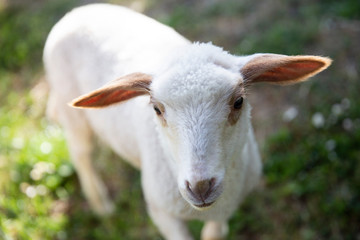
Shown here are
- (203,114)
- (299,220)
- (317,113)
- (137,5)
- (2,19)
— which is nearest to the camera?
(203,114)

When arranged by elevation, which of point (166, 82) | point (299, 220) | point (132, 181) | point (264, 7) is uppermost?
point (264, 7)

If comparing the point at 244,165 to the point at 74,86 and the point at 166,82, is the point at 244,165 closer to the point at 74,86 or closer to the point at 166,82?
the point at 166,82

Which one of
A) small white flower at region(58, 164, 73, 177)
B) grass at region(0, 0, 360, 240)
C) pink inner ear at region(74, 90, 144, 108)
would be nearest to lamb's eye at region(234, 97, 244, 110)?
pink inner ear at region(74, 90, 144, 108)

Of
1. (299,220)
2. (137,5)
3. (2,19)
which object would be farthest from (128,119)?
(2,19)

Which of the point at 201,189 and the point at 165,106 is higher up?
the point at 165,106

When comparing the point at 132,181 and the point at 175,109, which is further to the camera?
the point at 132,181

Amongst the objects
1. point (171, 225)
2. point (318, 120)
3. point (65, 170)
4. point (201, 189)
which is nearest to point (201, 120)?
point (201, 189)

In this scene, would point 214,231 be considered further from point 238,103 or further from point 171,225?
point 238,103

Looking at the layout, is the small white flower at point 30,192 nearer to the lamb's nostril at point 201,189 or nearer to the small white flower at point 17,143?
the small white flower at point 17,143
